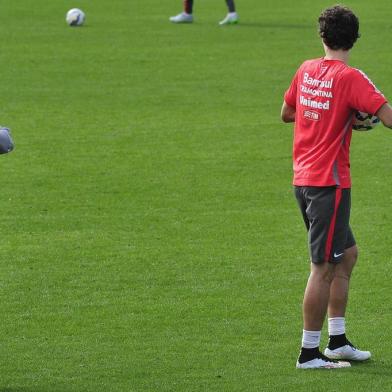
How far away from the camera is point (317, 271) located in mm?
7098

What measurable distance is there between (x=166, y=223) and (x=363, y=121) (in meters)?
4.29

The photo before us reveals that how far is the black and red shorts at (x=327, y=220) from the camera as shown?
6.98 meters

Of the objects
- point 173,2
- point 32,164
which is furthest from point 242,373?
point 173,2

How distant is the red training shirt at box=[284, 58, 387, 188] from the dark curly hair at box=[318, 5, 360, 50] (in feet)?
0.37

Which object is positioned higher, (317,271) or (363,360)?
(317,271)

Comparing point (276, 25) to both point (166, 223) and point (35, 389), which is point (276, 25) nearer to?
point (166, 223)

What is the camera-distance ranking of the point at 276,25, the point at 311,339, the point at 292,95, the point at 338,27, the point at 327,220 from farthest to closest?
the point at 276,25 → the point at 292,95 → the point at 311,339 → the point at 327,220 → the point at 338,27

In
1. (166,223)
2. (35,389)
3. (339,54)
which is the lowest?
(166,223)

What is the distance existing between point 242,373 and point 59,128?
8.62m

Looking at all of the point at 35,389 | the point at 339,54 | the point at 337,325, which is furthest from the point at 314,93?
the point at 35,389

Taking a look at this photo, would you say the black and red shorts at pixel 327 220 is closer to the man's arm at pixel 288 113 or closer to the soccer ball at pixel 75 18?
the man's arm at pixel 288 113

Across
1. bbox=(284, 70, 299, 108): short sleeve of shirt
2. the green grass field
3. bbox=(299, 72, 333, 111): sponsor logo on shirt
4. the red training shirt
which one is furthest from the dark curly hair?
the green grass field

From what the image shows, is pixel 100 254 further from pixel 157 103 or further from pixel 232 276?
pixel 157 103

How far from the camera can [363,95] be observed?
22.4 feet
